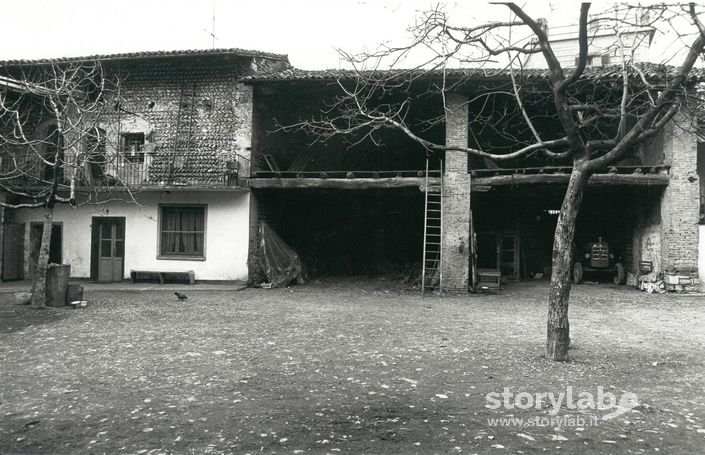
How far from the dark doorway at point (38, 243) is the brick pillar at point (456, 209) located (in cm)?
1200

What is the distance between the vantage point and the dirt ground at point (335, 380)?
3787 mm

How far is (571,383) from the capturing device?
5258 mm

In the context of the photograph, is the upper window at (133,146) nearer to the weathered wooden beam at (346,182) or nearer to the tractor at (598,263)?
the weathered wooden beam at (346,182)

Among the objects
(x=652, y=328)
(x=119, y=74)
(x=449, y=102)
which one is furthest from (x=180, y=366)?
Answer: (x=119, y=74)

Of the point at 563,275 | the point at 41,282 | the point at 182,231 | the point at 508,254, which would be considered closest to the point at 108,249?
the point at 182,231

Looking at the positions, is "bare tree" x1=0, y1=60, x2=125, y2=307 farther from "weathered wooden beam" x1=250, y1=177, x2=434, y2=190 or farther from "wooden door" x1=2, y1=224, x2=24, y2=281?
"weathered wooden beam" x1=250, y1=177, x2=434, y2=190

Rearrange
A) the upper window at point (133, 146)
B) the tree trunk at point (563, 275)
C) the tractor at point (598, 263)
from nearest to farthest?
the tree trunk at point (563, 275) < the upper window at point (133, 146) < the tractor at point (598, 263)

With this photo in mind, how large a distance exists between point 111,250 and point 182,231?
94.5 inches

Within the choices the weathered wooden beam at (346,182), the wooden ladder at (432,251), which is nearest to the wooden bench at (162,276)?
the weathered wooden beam at (346,182)

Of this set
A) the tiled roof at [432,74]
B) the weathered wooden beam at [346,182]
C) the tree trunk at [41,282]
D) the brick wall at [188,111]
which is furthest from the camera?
the brick wall at [188,111]

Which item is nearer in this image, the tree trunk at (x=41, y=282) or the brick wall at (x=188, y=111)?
the tree trunk at (x=41, y=282)

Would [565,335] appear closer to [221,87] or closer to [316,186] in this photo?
[316,186]

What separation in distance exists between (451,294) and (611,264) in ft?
19.9

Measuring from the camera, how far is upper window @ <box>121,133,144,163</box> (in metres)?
15.1
